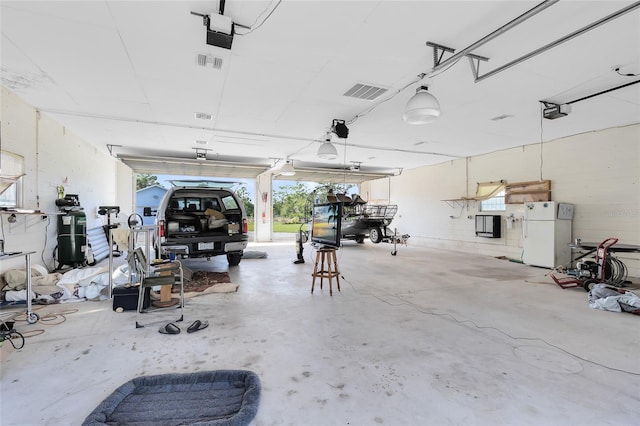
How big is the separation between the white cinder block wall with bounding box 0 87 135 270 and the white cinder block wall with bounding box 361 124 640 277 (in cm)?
1081

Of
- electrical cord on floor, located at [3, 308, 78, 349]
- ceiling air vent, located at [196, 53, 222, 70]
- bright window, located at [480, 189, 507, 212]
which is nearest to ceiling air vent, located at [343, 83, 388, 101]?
ceiling air vent, located at [196, 53, 222, 70]

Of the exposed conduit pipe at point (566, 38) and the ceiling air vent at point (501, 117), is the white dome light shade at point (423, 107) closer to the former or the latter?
the exposed conduit pipe at point (566, 38)

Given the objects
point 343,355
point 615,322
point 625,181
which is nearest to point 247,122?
point 343,355

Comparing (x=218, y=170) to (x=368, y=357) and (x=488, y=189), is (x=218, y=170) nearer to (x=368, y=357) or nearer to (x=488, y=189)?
(x=488, y=189)

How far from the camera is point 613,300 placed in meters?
3.87

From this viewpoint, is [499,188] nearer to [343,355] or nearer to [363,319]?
[363,319]

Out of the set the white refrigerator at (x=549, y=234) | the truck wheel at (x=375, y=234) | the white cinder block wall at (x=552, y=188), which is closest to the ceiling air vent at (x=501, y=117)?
the white refrigerator at (x=549, y=234)

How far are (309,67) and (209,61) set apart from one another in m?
1.25

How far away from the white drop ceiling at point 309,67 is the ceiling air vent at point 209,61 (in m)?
0.02

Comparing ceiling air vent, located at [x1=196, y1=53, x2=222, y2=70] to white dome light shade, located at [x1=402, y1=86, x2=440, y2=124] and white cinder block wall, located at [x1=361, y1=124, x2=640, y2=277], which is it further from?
white cinder block wall, located at [x1=361, y1=124, x2=640, y2=277]

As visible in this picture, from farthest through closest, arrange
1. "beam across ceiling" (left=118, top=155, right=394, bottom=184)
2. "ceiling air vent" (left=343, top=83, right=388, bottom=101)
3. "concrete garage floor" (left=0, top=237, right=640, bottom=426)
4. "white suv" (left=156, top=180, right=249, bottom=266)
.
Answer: "beam across ceiling" (left=118, top=155, right=394, bottom=184)
"white suv" (left=156, top=180, right=249, bottom=266)
"ceiling air vent" (left=343, top=83, right=388, bottom=101)
"concrete garage floor" (left=0, top=237, right=640, bottom=426)

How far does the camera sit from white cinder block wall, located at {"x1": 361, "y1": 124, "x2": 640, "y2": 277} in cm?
608

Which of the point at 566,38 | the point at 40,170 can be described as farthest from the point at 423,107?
the point at 40,170

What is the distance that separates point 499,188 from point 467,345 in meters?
7.33
